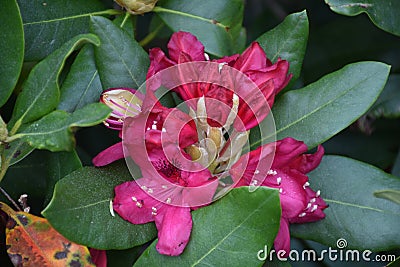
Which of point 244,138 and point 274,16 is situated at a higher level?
point 244,138

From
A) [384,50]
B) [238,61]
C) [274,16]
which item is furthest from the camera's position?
[274,16]

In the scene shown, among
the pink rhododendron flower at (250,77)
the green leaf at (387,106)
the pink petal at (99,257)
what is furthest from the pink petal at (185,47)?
the green leaf at (387,106)

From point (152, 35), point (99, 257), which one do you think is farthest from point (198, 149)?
point (152, 35)

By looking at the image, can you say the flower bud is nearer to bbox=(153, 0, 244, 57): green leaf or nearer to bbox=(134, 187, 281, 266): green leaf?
bbox=(153, 0, 244, 57): green leaf

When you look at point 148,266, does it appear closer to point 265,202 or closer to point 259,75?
point 265,202

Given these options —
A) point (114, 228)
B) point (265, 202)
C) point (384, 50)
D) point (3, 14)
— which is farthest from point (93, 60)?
point (384, 50)

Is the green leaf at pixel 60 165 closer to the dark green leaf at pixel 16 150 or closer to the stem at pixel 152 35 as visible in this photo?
the dark green leaf at pixel 16 150
